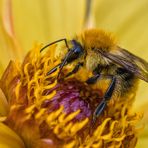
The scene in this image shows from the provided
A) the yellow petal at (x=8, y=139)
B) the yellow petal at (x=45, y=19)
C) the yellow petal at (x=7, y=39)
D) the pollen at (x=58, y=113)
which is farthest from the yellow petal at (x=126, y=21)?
the yellow petal at (x=8, y=139)

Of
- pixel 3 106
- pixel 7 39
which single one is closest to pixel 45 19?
pixel 7 39

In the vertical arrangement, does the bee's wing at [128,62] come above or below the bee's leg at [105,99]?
above

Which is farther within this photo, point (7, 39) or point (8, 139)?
point (7, 39)

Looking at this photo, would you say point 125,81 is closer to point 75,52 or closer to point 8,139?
point 75,52

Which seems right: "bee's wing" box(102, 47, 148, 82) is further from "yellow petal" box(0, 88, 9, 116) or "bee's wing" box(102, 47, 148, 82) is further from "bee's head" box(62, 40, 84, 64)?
"yellow petal" box(0, 88, 9, 116)

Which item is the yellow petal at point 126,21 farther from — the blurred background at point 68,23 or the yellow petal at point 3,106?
the yellow petal at point 3,106

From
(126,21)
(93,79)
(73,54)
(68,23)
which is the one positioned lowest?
(126,21)

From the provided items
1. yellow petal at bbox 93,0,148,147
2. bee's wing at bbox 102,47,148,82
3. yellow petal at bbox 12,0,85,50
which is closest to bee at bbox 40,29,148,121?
bee's wing at bbox 102,47,148,82
